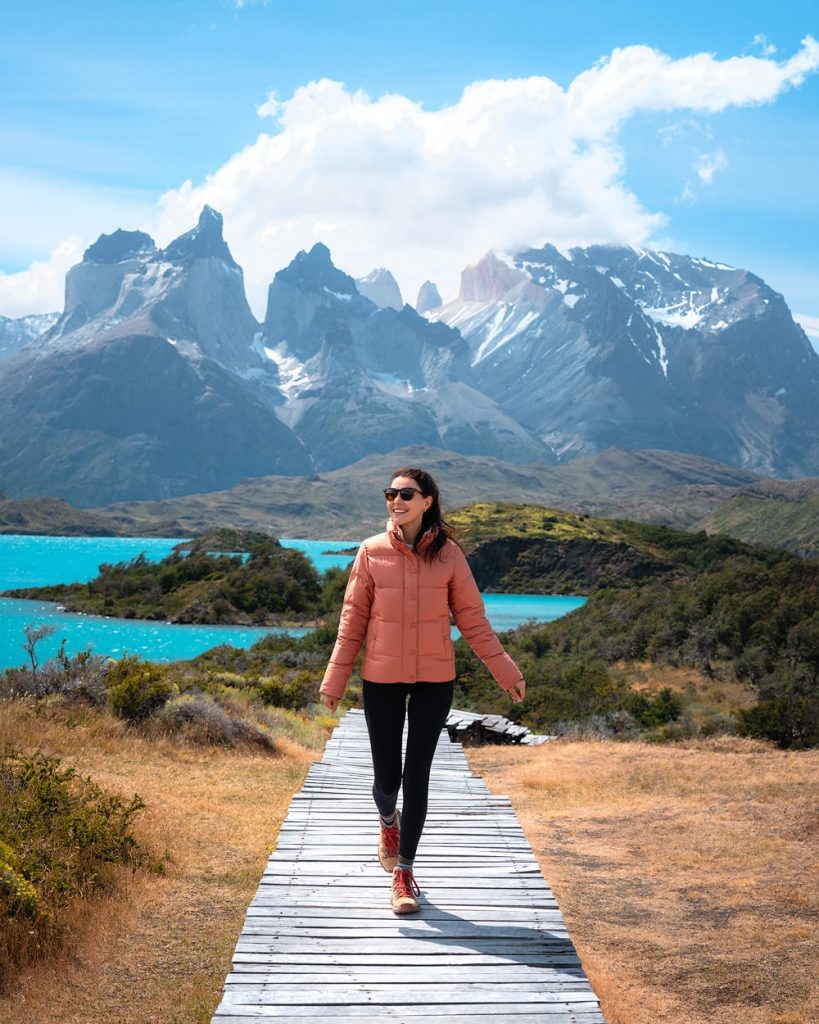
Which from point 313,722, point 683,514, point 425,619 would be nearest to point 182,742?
point 313,722

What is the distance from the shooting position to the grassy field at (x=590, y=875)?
5.03m

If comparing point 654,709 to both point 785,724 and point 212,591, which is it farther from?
point 212,591

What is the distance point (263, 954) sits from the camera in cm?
425

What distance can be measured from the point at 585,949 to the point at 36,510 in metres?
170

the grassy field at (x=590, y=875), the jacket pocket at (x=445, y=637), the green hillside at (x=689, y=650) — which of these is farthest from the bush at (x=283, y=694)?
the jacket pocket at (x=445, y=637)

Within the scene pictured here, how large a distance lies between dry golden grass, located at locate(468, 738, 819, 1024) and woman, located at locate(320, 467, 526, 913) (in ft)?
5.32

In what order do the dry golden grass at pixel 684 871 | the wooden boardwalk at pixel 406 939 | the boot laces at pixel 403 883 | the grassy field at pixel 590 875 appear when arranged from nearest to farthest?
the wooden boardwalk at pixel 406 939, the boot laces at pixel 403 883, the grassy field at pixel 590 875, the dry golden grass at pixel 684 871

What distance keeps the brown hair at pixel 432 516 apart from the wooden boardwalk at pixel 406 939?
1.76 m

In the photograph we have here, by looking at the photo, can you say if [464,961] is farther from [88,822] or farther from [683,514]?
[683,514]

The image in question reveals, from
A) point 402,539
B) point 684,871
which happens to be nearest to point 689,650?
point 684,871

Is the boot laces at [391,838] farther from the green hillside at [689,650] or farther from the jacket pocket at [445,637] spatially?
the green hillside at [689,650]

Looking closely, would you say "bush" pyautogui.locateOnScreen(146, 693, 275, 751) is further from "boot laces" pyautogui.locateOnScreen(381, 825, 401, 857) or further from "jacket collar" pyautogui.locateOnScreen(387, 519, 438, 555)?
"jacket collar" pyautogui.locateOnScreen(387, 519, 438, 555)

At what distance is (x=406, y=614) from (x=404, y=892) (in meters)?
1.34

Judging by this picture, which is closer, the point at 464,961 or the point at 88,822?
the point at 464,961
